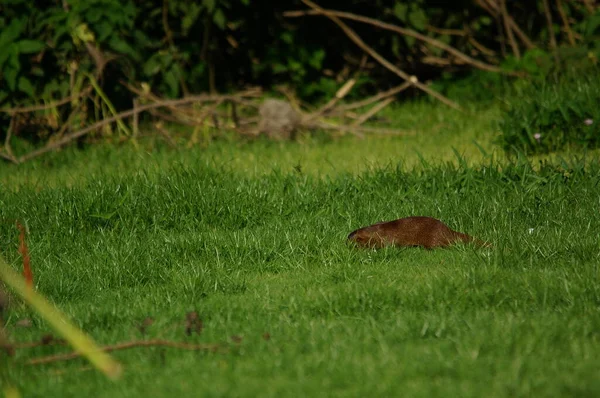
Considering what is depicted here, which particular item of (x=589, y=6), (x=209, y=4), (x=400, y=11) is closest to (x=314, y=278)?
(x=209, y=4)

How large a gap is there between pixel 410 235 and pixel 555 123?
9.65 feet

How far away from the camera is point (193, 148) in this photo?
7930mm

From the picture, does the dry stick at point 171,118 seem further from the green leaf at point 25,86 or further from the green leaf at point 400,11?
the green leaf at point 400,11

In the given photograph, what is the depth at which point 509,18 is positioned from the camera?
9742mm

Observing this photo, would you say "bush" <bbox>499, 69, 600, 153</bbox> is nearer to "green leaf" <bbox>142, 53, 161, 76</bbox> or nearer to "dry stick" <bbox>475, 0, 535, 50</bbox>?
"dry stick" <bbox>475, 0, 535, 50</bbox>

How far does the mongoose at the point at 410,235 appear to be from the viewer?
4617 millimetres

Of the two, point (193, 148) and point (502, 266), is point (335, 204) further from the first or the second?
point (193, 148)

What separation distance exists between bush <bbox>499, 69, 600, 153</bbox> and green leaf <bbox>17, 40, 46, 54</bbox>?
392cm

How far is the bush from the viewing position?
700 cm

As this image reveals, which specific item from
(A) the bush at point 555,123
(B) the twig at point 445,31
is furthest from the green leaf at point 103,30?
(B) the twig at point 445,31

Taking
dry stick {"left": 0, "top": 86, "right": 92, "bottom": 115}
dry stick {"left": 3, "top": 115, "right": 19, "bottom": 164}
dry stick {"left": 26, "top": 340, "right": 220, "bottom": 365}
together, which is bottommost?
dry stick {"left": 3, "top": 115, "right": 19, "bottom": 164}

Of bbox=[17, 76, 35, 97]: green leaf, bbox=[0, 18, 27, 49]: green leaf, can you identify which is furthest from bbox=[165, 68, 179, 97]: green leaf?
bbox=[0, 18, 27, 49]: green leaf

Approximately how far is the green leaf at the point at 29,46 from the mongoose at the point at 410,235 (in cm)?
426

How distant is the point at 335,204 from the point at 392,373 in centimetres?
266
